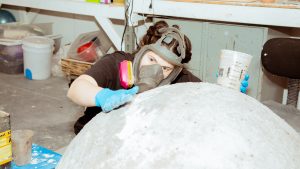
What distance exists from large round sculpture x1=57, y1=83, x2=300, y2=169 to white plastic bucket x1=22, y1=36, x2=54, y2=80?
3.25 metres

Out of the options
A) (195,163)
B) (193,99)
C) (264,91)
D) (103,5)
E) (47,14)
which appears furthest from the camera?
(47,14)

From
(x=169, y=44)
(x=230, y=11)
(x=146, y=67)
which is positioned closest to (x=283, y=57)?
(x=230, y=11)

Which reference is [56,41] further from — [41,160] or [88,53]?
[41,160]

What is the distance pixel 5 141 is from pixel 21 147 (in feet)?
0.71

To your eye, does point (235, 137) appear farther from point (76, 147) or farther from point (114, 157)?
point (76, 147)

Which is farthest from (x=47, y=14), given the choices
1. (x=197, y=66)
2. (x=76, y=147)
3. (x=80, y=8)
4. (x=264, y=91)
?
(x=76, y=147)

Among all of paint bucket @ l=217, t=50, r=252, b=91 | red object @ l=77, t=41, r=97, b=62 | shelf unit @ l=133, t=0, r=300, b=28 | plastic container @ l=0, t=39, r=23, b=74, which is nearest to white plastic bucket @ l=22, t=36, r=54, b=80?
plastic container @ l=0, t=39, r=23, b=74

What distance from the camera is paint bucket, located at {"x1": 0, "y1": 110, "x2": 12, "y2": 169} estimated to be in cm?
174

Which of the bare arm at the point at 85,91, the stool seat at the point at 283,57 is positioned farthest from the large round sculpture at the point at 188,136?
the stool seat at the point at 283,57

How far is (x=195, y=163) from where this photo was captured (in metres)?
0.81

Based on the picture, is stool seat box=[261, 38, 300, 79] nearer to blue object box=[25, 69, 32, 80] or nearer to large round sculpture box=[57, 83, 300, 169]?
large round sculpture box=[57, 83, 300, 169]

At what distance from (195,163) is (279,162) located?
0.20 metres

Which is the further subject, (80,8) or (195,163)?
(80,8)

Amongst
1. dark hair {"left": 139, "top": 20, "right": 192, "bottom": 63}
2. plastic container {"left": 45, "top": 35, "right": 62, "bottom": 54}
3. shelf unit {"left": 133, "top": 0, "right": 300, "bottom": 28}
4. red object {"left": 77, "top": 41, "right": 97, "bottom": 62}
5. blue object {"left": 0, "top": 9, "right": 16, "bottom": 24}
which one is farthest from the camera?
blue object {"left": 0, "top": 9, "right": 16, "bottom": 24}
